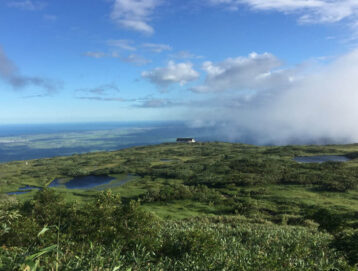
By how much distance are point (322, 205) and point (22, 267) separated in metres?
54.4

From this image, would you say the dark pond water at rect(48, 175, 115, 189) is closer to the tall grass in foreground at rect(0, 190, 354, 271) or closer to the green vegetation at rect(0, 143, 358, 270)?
the green vegetation at rect(0, 143, 358, 270)

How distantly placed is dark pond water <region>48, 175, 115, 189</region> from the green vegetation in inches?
191

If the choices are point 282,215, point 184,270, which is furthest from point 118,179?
point 184,270

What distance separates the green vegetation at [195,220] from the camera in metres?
12.3

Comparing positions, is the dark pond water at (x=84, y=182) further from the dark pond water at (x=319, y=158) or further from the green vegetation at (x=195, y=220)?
the dark pond water at (x=319, y=158)

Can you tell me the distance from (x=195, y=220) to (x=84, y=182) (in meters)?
65.7

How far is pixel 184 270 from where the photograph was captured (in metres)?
11.2

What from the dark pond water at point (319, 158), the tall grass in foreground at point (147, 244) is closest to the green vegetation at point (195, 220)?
the tall grass in foreground at point (147, 244)

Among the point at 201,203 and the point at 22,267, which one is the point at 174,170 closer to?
the point at 201,203

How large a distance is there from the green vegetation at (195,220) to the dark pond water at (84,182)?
485cm

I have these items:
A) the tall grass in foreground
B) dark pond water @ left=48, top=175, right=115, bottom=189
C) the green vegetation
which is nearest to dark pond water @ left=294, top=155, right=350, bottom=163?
the green vegetation

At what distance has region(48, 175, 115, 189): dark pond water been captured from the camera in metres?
87.2

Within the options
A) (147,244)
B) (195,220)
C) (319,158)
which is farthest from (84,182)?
(319,158)

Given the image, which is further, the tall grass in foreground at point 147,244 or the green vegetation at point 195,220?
the tall grass in foreground at point 147,244
